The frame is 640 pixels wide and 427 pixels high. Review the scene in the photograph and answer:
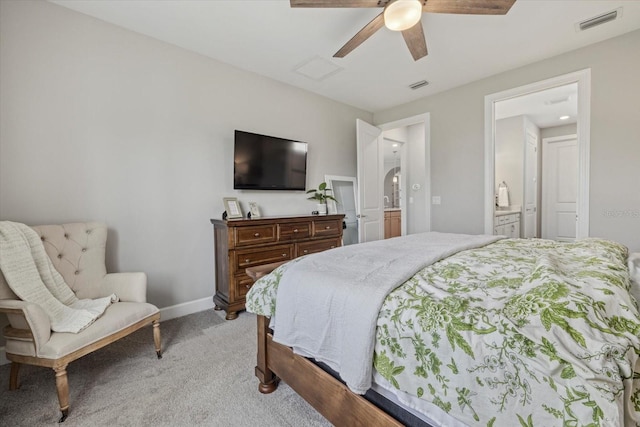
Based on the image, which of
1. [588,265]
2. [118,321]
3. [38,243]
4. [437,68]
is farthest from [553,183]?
[38,243]

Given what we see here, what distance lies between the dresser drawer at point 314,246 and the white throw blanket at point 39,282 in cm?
185


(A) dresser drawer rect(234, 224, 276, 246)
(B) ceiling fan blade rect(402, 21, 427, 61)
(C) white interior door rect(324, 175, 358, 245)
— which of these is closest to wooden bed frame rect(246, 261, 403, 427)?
(A) dresser drawer rect(234, 224, 276, 246)

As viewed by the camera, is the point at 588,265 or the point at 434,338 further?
the point at 588,265

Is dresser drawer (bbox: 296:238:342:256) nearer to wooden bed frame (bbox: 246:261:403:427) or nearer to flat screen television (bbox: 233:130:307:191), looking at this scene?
flat screen television (bbox: 233:130:307:191)

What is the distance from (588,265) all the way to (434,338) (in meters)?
0.89

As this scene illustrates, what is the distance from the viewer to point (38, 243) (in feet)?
5.91

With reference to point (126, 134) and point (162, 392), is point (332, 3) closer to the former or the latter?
point (126, 134)

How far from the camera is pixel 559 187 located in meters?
5.85

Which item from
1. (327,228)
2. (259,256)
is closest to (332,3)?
(259,256)

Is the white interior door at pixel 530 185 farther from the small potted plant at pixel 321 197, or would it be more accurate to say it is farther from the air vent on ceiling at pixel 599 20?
the small potted plant at pixel 321 197

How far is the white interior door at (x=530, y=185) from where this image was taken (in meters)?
5.26

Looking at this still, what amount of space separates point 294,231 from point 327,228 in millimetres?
550

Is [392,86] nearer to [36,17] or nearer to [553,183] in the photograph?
[36,17]

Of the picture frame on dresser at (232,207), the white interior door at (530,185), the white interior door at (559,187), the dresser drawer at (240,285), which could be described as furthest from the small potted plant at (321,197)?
the white interior door at (559,187)
